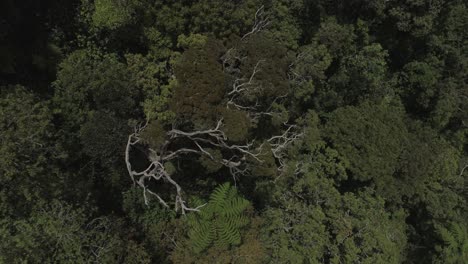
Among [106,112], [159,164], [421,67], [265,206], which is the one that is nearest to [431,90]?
[421,67]

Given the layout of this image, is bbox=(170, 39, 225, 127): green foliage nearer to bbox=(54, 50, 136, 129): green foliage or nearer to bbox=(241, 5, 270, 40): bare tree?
bbox=(54, 50, 136, 129): green foliage

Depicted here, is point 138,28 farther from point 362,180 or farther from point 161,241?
point 362,180

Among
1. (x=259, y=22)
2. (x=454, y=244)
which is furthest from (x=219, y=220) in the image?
(x=454, y=244)

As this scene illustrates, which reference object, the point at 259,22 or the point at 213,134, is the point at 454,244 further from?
the point at 259,22

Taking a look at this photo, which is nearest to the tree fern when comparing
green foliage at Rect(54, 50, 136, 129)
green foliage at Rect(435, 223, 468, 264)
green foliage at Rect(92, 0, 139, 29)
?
green foliage at Rect(54, 50, 136, 129)

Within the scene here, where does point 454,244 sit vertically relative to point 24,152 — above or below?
below

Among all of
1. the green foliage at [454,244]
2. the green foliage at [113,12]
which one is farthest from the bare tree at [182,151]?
the green foliage at [454,244]
